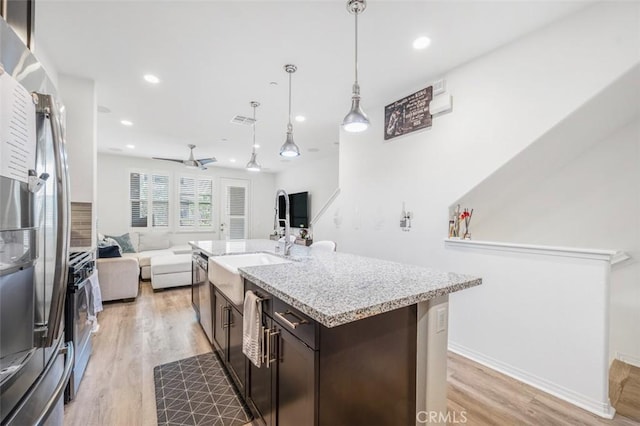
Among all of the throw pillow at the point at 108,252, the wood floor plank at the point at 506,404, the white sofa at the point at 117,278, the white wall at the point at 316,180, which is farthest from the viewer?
the white wall at the point at 316,180

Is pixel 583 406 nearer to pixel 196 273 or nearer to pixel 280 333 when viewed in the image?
pixel 280 333

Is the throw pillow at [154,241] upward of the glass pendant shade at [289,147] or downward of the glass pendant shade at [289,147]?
downward

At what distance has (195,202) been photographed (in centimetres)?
746

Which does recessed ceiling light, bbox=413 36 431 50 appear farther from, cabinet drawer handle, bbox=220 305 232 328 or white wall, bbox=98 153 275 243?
white wall, bbox=98 153 275 243

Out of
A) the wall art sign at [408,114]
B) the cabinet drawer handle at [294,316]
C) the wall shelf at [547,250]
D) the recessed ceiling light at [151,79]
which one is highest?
the recessed ceiling light at [151,79]

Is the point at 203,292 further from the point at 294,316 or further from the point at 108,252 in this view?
the point at 108,252

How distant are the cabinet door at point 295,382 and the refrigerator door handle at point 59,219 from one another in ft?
2.81

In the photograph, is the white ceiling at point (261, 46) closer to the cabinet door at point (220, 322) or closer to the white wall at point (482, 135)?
the white wall at point (482, 135)

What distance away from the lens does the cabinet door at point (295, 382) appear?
112 cm

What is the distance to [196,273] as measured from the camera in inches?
129

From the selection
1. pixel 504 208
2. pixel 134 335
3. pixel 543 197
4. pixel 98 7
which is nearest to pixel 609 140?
pixel 543 197

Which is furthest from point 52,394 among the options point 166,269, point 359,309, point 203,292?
point 166,269

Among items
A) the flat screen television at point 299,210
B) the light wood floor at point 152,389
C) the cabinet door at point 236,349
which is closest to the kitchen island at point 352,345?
the cabinet door at point 236,349

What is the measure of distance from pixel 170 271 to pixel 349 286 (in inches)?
175
